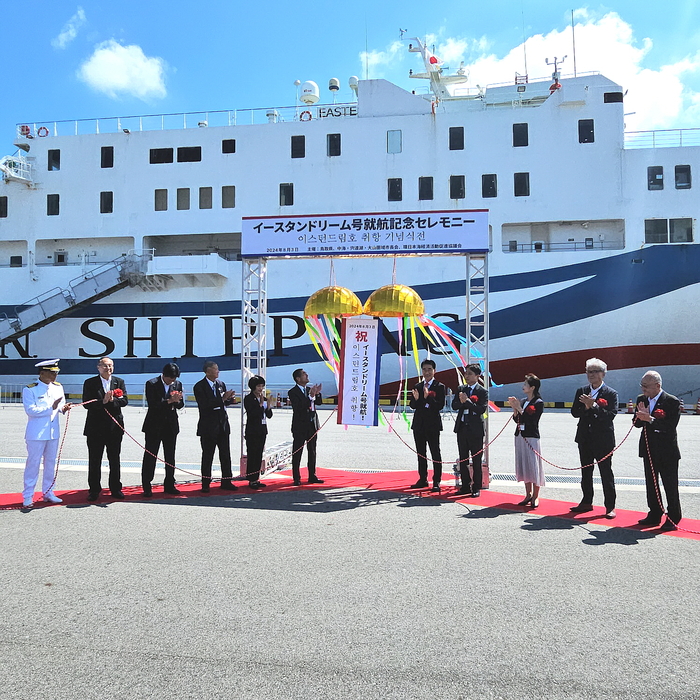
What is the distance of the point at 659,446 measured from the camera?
5031 mm

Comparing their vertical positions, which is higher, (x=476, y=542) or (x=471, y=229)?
(x=471, y=229)

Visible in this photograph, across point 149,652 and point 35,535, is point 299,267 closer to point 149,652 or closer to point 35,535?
point 35,535

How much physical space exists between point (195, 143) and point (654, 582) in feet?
61.9

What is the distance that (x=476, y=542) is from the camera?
463 centimetres

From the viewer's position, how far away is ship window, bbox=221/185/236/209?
62.0 feet

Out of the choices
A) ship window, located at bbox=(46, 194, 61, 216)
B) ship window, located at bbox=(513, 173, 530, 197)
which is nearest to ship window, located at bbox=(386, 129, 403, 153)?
ship window, located at bbox=(513, 173, 530, 197)

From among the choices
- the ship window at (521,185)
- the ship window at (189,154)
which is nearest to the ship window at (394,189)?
the ship window at (521,185)

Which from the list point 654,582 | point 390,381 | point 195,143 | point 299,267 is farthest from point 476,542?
point 195,143

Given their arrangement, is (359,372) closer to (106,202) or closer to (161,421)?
(161,421)

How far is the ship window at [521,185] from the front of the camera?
17.4 m

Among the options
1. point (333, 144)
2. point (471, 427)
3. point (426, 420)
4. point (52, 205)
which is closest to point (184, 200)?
point (52, 205)

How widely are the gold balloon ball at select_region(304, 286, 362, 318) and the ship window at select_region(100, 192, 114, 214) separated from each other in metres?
14.9

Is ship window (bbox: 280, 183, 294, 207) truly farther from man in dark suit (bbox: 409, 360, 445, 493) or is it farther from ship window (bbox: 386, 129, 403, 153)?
man in dark suit (bbox: 409, 360, 445, 493)

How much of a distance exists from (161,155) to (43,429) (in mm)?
15708
